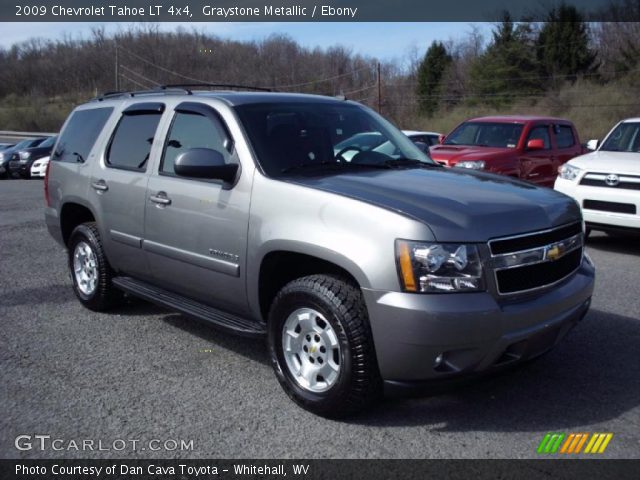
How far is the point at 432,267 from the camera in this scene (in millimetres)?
3127

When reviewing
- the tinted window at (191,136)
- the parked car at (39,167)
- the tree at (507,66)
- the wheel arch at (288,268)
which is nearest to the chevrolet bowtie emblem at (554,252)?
the wheel arch at (288,268)

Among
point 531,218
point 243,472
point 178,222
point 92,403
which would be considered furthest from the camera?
point 178,222

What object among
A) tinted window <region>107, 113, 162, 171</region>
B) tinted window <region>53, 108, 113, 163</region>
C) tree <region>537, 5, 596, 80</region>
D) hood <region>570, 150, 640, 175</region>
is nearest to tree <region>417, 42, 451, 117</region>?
tree <region>537, 5, 596, 80</region>

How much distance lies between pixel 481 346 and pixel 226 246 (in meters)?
1.74

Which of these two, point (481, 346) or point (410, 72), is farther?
point (410, 72)

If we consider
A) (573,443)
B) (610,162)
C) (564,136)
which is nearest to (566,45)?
(564,136)

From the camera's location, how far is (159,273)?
4.67m

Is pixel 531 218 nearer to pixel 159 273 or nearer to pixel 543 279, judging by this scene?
pixel 543 279

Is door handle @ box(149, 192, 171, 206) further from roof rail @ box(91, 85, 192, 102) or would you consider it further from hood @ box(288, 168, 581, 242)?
hood @ box(288, 168, 581, 242)

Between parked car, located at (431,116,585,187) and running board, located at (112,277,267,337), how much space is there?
629 cm

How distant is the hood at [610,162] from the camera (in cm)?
774

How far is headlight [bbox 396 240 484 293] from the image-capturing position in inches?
123

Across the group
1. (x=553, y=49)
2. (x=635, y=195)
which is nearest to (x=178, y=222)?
(x=635, y=195)

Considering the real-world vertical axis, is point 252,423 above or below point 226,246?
below
